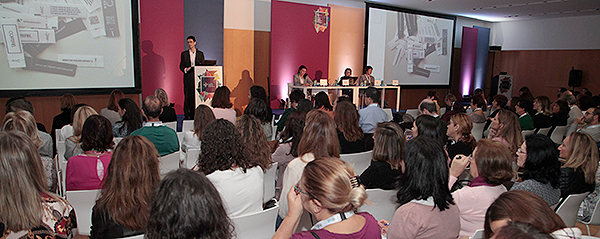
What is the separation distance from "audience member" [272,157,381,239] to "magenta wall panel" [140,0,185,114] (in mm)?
8326

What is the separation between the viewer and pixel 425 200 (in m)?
2.02

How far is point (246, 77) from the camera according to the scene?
10.6 metres

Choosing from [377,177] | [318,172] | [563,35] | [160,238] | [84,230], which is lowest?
[84,230]

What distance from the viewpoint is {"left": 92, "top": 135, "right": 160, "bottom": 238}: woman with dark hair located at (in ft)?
6.28

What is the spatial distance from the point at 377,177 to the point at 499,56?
53.9 ft

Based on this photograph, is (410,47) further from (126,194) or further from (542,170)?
(126,194)

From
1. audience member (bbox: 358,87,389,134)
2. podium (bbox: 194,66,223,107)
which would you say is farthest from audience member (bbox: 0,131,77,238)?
podium (bbox: 194,66,223,107)

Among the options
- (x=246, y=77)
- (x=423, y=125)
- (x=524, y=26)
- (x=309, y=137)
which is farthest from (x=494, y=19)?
(x=309, y=137)

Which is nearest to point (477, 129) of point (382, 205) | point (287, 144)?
point (287, 144)

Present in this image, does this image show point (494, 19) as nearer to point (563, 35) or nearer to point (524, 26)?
point (524, 26)

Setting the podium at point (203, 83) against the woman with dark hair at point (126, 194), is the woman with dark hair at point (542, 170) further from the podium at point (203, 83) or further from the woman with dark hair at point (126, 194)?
the podium at point (203, 83)

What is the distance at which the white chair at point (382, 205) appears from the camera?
2.58 m

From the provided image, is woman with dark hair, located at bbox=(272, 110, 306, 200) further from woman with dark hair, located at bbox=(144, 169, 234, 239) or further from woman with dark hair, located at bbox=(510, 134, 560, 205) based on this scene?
woman with dark hair, located at bbox=(144, 169, 234, 239)

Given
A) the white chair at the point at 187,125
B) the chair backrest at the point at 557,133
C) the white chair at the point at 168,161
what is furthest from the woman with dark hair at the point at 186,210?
the chair backrest at the point at 557,133
